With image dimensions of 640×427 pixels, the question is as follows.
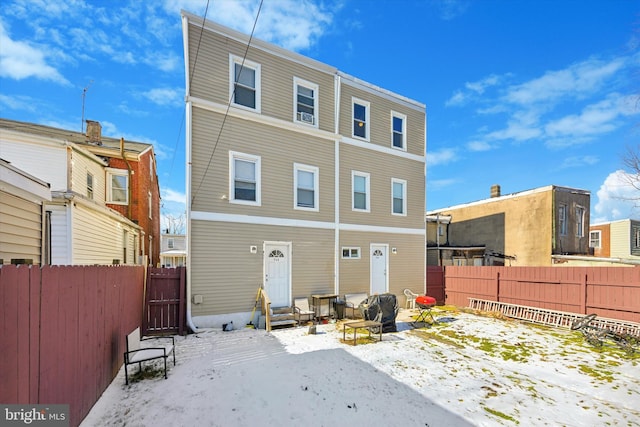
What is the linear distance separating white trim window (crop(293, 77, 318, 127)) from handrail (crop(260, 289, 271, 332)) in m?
6.13

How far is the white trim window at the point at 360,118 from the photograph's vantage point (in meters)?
11.6

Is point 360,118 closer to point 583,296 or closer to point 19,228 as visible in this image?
point 583,296

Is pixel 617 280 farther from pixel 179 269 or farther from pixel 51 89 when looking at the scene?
pixel 51 89

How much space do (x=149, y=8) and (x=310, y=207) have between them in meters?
6.82

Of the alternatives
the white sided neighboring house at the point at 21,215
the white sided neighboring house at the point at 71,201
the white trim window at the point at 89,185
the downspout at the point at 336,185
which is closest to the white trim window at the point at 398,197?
the downspout at the point at 336,185

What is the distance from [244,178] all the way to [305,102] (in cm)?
382

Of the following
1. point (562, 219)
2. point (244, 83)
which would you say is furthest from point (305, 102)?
point (562, 219)

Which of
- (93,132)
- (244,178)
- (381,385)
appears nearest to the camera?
(381,385)

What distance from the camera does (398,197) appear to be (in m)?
12.5

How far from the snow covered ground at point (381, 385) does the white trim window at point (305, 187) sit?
454 cm

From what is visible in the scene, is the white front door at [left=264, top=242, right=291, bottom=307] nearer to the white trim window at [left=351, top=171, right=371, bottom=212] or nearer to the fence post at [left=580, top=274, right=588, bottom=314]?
the white trim window at [left=351, top=171, right=371, bottom=212]

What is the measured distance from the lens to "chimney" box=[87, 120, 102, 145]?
44.0ft

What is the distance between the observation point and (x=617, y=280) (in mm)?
8344

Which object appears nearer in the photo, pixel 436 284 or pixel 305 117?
pixel 305 117
